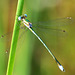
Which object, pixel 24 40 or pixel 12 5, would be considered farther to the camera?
pixel 12 5

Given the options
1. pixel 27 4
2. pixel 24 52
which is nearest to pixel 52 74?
pixel 24 52

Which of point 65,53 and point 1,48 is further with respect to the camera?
point 65,53

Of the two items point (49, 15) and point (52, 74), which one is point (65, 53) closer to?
point (52, 74)

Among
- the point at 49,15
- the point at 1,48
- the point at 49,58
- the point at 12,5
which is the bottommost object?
the point at 49,58

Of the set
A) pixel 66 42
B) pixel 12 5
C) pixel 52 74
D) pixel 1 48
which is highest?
pixel 12 5

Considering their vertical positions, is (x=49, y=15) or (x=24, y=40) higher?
(x=49, y=15)

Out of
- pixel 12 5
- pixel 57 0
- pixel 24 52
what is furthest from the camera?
pixel 57 0

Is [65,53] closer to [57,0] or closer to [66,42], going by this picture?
[66,42]

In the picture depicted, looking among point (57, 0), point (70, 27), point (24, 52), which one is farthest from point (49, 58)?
point (57, 0)

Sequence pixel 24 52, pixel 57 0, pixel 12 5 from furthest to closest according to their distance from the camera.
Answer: pixel 57 0, pixel 12 5, pixel 24 52
